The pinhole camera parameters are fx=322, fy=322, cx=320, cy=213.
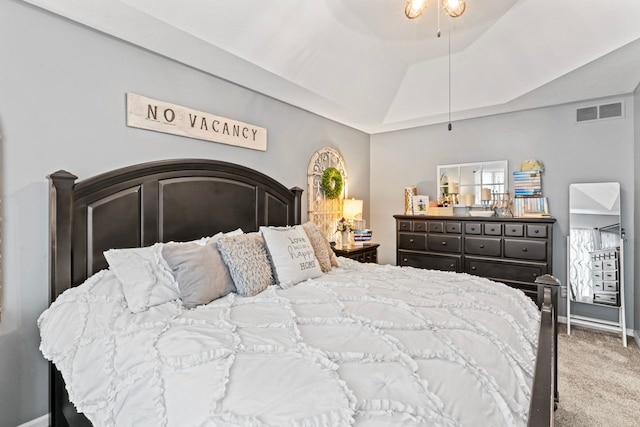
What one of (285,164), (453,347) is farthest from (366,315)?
(285,164)

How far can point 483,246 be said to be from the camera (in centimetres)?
383

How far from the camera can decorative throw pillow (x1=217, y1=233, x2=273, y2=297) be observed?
2010mm

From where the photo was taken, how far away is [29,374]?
6.00 feet

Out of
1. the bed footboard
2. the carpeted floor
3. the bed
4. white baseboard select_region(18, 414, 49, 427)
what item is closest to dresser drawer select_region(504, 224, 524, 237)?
the carpeted floor

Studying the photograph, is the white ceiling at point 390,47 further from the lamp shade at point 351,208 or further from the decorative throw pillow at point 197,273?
the decorative throw pillow at point 197,273

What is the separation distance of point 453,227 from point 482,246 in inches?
15.5

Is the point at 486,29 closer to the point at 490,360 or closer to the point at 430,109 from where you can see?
the point at 430,109

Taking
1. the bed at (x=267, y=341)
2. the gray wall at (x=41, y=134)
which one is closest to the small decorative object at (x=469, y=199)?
the bed at (x=267, y=341)

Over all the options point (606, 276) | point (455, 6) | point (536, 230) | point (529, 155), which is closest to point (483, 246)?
point (536, 230)

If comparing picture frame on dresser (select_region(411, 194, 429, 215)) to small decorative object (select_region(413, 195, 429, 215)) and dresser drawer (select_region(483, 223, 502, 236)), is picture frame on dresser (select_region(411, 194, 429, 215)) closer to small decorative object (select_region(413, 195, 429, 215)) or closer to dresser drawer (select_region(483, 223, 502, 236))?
small decorative object (select_region(413, 195, 429, 215))

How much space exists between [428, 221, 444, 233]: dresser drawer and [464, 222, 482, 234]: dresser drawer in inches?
11.2

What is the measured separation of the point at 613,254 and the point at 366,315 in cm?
332

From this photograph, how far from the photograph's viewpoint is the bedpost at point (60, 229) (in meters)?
1.82

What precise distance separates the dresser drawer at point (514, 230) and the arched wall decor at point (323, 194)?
79.8 inches
